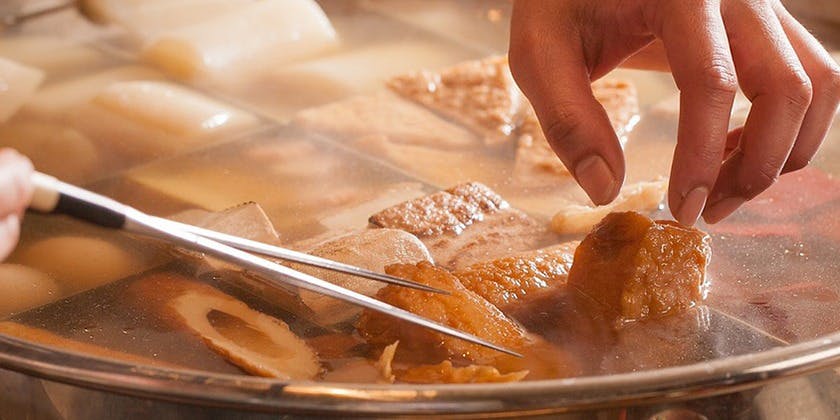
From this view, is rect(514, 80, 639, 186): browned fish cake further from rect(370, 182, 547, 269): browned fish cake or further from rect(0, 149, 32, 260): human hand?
rect(0, 149, 32, 260): human hand

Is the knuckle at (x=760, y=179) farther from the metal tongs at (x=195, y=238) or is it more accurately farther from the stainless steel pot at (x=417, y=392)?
the metal tongs at (x=195, y=238)

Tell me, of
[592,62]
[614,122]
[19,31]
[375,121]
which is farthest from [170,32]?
[592,62]

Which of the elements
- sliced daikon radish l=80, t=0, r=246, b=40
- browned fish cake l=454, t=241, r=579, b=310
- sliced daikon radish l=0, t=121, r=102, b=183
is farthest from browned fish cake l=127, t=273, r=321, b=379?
sliced daikon radish l=80, t=0, r=246, b=40

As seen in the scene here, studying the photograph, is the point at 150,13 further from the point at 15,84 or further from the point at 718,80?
the point at 718,80

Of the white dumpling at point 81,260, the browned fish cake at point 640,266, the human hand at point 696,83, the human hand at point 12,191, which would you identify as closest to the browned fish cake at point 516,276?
the browned fish cake at point 640,266

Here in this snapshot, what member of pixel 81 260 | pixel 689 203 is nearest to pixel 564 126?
pixel 689 203

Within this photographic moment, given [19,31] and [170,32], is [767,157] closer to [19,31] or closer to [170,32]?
[170,32]
